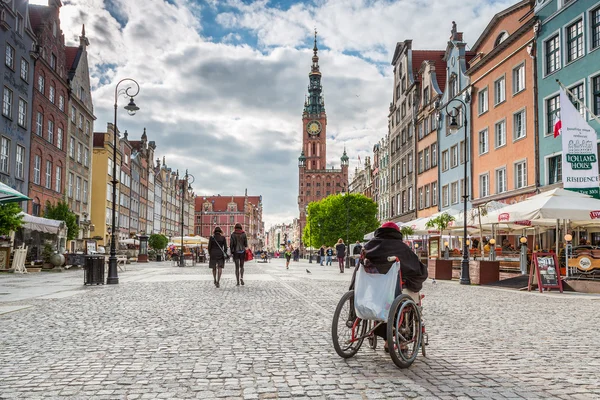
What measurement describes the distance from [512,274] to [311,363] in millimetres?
16254

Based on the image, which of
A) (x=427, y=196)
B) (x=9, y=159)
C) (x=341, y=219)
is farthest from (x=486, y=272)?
(x=341, y=219)

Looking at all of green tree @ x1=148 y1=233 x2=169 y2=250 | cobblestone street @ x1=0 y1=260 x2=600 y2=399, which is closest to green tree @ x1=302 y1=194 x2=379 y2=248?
green tree @ x1=148 y1=233 x2=169 y2=250

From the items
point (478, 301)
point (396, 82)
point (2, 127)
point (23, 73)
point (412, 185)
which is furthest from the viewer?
point (396, 82)

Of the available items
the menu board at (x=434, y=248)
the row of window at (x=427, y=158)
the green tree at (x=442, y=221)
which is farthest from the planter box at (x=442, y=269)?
the row of window at (x=427, y=158)

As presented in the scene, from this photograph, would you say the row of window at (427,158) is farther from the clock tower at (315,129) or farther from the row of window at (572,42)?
the clock tower at (315,129)

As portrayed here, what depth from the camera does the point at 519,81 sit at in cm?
3094

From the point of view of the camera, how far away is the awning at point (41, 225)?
27.4 meters

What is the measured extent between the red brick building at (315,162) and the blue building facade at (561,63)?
436 feet

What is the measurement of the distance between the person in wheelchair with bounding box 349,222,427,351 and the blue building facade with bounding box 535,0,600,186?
20338 mm

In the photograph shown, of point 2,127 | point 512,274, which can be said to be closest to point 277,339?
point 512,274

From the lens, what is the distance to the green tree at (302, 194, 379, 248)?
72688 mm

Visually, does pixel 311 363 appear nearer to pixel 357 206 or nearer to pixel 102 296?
pixel 102 296

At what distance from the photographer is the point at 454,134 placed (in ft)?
135

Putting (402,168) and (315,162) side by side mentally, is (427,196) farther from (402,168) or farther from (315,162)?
(315,162)
